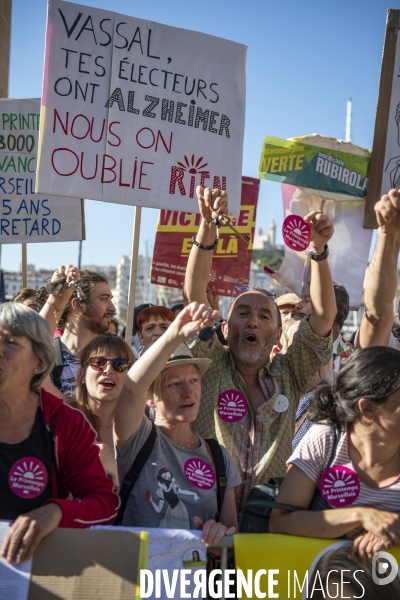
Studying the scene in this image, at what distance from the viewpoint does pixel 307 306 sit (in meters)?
5.13

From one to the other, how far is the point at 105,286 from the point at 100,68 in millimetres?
1426

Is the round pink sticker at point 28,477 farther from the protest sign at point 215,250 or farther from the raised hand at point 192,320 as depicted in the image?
the protest sign at point 215,250

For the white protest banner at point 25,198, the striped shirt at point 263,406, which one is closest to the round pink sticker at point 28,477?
the striped shirt at point 263,406

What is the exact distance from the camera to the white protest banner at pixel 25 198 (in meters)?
5.51

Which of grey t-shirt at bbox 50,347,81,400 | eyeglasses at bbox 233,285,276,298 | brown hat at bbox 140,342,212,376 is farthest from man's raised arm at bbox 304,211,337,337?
grey t-shirt at bbox 50,347,81,400

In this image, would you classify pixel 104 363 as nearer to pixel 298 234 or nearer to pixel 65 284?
pixel 65 284

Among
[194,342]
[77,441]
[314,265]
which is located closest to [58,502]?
[77,441]

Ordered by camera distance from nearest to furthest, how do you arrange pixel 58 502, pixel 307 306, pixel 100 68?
pixel 58 502, pixel 100 68, pixel 307 306

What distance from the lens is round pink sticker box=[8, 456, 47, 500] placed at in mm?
2451

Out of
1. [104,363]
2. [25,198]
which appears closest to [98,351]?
[104,363]

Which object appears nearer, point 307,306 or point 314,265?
point 314,265

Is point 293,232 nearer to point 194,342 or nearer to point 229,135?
point 194,342

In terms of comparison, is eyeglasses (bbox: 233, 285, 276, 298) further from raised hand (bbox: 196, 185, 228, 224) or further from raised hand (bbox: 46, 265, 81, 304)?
raised hand (bbox: 46, 265, 81, 304)

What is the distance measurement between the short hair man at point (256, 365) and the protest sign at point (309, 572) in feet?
2.61
